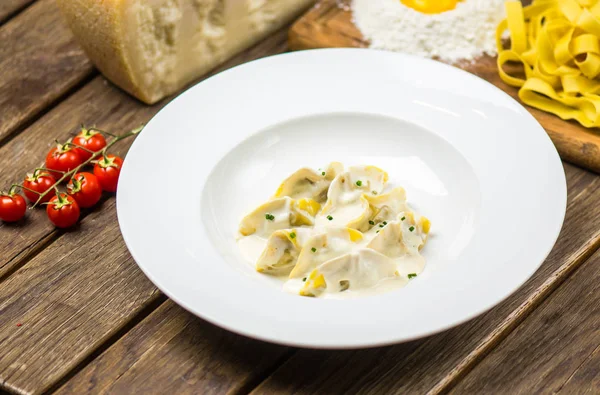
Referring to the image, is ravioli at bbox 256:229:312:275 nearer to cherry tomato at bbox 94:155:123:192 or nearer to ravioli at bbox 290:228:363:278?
ravioli at bbox 290:228:363:278

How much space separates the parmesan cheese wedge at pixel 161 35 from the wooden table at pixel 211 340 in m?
0.41

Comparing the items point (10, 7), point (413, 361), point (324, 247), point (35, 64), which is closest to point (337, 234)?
point (324, 247)

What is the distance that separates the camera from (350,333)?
133cm

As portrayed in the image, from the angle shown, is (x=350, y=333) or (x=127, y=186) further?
(x=127, y=186)

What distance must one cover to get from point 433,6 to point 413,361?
115 centimetres

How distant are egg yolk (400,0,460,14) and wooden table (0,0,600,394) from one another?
67 centimetres

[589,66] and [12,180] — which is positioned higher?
[12,180]

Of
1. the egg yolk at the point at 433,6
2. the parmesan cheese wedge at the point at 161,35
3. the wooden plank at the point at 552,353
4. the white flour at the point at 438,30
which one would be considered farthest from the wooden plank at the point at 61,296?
the egg yolk at the point at 433,6

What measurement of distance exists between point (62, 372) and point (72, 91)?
3.28 feet

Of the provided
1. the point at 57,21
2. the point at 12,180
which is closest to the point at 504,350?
the point at 12,180

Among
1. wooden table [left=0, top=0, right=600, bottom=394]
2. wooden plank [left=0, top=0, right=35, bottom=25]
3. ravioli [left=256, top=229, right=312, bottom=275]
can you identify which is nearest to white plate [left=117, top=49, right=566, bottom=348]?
ravioli [left=256, top=229, right=312, bottom=275]

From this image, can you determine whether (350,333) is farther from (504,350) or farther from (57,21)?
(57,21)

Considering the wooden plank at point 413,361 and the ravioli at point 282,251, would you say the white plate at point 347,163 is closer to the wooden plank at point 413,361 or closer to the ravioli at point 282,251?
the ravioli at point 282,251

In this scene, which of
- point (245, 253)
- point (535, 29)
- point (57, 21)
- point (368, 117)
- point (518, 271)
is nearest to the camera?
point (518, 271)
